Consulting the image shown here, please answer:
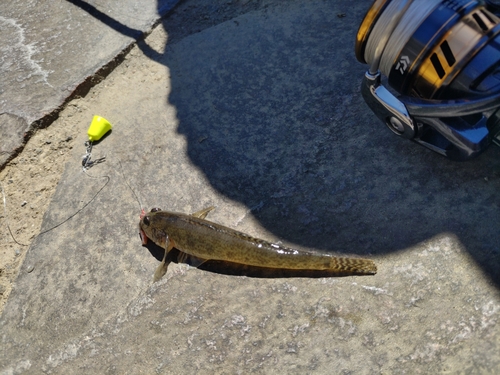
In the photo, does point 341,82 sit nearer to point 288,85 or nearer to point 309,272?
point 288,85

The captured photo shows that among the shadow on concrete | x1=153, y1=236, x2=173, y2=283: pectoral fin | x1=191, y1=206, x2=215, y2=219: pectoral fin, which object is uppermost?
the shadow on concrete

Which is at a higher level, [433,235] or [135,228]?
[433,235]

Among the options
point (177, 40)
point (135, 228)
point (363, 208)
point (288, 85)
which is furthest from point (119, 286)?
point (177, 40)

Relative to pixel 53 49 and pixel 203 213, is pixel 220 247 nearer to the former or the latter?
pixel 203 213

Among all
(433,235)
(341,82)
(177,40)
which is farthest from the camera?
(177,40)

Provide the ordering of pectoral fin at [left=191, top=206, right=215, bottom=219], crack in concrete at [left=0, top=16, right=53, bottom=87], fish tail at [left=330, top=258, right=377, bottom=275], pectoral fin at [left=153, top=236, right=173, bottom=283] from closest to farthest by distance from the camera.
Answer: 1. fish tail at [left=330, top=258, right=377, bottom=275]
2. pectoral fin at [left=153, top=236, right=173, bottom=283]
3. pectoral fin at [left=191, top=206, right=215, bottom=219]
4. crack in concrete at [left=0, top=16, right=53, bottom=87]

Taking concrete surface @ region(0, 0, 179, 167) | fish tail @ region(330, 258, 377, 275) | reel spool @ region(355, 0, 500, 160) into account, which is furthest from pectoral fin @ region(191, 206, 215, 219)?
concrete surface @ region(0, 0, 179, 167)

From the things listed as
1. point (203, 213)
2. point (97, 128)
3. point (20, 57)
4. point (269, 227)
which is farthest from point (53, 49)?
point (269, 227)

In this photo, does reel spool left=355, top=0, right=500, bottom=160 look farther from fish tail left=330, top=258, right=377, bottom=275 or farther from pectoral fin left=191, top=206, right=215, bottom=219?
pectoral fin left=191, top=206, right=215, bottom=219
